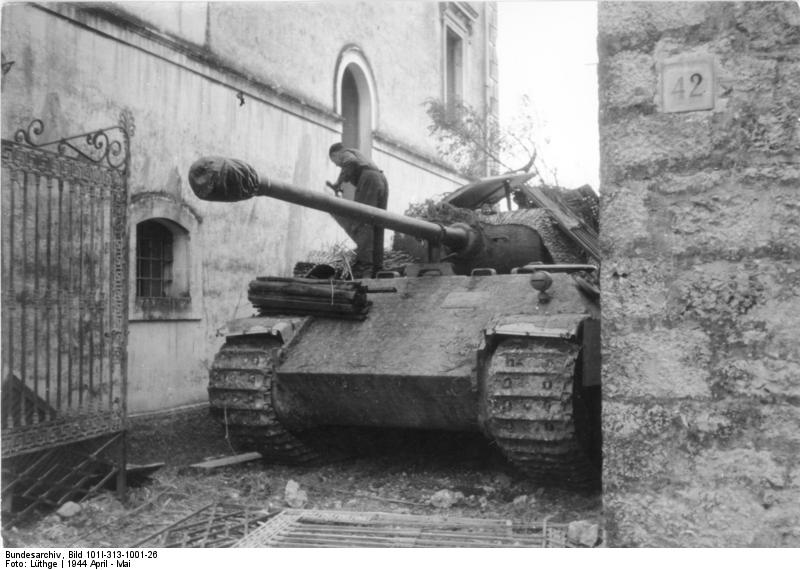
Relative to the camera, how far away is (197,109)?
834cm

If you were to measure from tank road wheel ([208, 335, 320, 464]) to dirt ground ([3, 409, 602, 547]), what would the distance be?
24 cm

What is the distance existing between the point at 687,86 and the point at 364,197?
4.76 meters

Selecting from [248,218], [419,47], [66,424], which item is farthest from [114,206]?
[419,47]

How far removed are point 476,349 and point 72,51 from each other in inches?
157

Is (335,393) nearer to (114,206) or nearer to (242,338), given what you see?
(242,338)

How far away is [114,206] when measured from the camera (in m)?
5.00

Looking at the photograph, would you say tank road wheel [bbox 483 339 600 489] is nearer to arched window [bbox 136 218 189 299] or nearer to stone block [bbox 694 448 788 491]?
stone block [bbox 694 448 788 491]

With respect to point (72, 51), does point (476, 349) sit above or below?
below

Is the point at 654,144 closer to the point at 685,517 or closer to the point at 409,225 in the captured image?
the point at 685,517

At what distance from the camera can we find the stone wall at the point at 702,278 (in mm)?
2758

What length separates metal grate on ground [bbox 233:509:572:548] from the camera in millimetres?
4113

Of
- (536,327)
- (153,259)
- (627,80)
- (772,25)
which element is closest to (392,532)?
(536,327)

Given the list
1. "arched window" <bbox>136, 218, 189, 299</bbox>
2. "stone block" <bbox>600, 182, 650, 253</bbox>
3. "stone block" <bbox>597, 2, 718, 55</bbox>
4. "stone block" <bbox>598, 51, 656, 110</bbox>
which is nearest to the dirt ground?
"arched window" <bbox>136, 218, 189, 299</bbox>

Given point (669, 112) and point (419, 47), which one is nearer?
point (669, 112)
